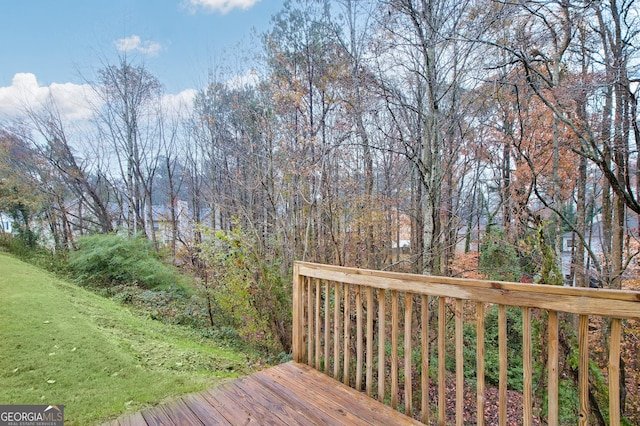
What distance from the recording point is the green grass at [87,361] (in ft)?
6.46

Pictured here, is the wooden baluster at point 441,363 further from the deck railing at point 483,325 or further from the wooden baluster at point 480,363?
the wooden baluster at point 480,363

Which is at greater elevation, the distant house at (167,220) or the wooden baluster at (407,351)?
the distant house at (167,220)

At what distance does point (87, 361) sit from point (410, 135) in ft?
15.8

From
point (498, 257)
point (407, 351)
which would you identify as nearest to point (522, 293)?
point (407, 351)

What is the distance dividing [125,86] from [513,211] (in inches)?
457

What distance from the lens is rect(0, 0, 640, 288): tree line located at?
389cm

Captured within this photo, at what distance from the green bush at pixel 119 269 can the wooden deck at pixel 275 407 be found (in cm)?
528

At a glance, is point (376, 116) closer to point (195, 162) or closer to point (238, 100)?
point (238, 100)

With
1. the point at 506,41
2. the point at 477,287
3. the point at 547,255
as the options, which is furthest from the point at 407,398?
the point at 506,41

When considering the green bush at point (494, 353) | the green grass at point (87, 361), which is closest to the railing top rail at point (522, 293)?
the green grass at point (87, 361)

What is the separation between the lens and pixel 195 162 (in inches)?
404

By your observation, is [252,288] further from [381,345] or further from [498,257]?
[498,257]

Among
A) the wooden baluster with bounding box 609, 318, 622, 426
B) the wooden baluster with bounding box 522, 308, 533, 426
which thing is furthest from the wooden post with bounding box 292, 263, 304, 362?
the wooden baluster with bounding box 609, 318, 622, 426

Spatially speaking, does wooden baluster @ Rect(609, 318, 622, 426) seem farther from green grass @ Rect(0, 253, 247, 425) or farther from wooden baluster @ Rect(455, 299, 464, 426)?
green grass @ Rect(0, 253, 247, 425)
